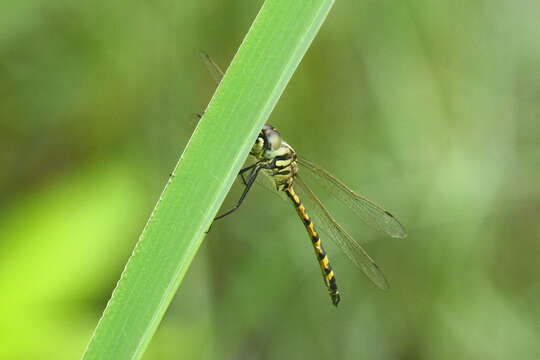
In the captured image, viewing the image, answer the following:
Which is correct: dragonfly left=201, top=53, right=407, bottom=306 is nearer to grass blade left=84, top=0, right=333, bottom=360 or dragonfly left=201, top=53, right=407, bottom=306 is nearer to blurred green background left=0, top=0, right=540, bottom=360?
blurred green background left=0, top=0, right=540, bottom=360

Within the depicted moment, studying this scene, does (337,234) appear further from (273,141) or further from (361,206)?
(273,141)

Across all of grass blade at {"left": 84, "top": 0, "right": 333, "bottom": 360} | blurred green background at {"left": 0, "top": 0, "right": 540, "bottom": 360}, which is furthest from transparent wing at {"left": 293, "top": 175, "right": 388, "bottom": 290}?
grass blade at {"left": 84, "top": 0, "right": 333, "bottom": 360}

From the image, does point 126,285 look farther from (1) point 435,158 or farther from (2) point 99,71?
(1) point 435,158

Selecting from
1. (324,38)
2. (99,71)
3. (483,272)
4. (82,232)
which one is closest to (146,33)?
(99,71)

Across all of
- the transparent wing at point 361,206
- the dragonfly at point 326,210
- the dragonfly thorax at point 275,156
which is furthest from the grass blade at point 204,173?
the transparent wing at point 361,206

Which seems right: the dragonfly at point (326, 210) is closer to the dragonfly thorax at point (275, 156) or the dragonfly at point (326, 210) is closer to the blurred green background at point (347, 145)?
the dragonfly thorax at point (275, 156)

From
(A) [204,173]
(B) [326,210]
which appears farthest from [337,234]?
(A) [204,173]
